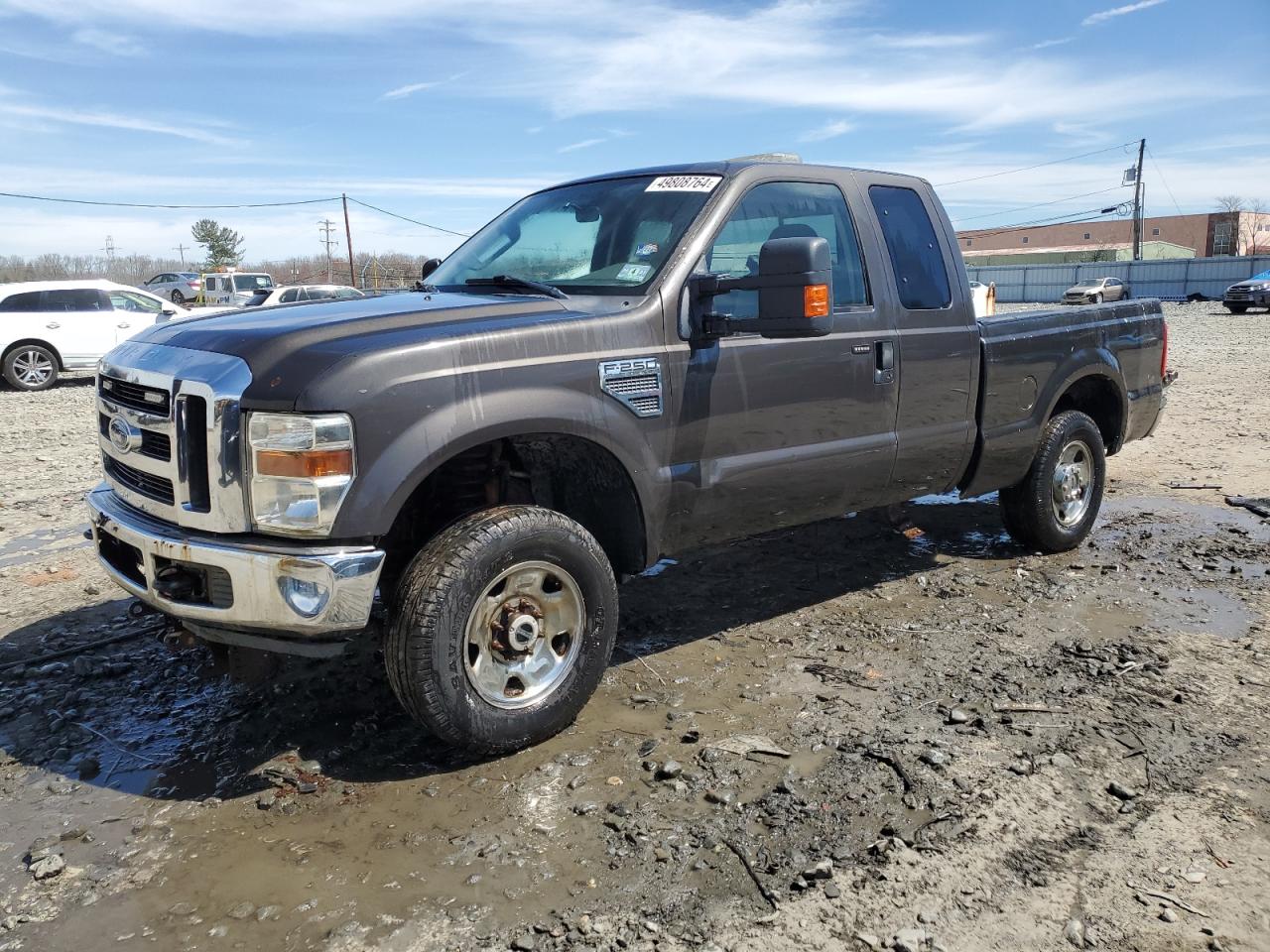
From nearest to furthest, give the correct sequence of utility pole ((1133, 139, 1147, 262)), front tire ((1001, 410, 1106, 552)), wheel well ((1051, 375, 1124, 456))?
front tire ((1001, 410, 1106, 552)), wheel well ((1051, 375, 1124, 456)), utility pole ((1133, 139, 1147, 262))

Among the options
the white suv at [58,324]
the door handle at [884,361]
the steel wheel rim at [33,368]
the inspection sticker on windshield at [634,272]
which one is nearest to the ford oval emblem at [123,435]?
the inspection sticker on windshield at [634,272]

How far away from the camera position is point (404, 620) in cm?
316

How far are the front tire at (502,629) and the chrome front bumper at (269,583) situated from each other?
0.20 metres

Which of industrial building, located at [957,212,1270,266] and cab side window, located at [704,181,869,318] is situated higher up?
industrial building, located at [957,212,1270,266]

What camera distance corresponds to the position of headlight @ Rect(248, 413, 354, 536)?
2.98 m

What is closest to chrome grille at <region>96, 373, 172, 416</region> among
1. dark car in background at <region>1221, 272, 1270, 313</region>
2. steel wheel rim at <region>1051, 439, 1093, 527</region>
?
steel wheel rim at <region>1051, 439, 1093, 527</region>

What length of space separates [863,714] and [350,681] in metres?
2.08

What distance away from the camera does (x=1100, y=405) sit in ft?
20.5

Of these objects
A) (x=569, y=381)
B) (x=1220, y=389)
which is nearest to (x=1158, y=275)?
(x=1220, y=389)

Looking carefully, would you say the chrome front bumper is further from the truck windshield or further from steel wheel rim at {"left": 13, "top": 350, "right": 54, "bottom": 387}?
steel wheel rim at {"left": 13, "top": 350, "right": 54, "bottom": 387}

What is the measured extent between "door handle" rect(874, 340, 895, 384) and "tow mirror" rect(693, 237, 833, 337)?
88cm

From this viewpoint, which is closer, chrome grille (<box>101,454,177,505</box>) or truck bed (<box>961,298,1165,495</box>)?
chrome grille (<box>101,454,177,505</box>)

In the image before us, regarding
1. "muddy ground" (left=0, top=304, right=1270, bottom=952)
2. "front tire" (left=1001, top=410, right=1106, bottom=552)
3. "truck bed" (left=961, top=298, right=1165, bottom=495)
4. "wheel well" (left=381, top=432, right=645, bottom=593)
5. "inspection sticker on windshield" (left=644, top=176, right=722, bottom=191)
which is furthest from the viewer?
"front tire" (left=1001, top=410, right=1106, bottom=552)

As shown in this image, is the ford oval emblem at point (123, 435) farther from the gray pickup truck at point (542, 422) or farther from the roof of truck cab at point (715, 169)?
the roof of truck cab at point (715, 169)
